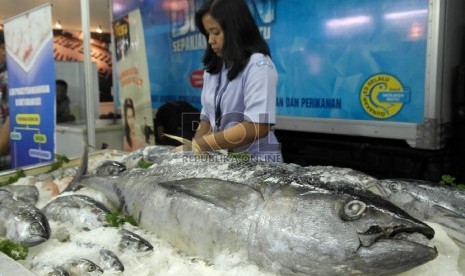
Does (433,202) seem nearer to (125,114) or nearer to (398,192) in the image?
(398,192)

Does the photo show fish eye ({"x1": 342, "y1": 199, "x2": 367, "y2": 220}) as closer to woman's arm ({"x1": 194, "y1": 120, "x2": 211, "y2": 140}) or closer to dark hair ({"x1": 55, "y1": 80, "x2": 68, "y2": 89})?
woman's arm ({"x1": 194, "y1": 120, "x2": 211, "y2": 140})

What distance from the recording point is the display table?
570 centimetres

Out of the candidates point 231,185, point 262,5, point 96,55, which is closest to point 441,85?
point 262,5

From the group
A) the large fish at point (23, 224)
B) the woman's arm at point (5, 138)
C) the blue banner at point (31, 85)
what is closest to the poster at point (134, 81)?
the blue banner at point (31, 85)

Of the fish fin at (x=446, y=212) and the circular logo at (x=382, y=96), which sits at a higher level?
→ the circular logo at (x=382, y=96)

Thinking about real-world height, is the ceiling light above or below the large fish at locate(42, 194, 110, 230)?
above

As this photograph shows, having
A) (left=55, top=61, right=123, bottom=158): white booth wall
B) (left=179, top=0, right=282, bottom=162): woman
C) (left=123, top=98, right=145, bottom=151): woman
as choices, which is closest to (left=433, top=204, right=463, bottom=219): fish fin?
(left=179, top=0, right=282, bottom=162): woman

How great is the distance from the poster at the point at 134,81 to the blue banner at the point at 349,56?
158 centimetres

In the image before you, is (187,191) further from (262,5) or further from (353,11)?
(262,5)

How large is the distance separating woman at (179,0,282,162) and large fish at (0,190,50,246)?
3.08 ft

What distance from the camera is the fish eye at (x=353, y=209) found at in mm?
1215

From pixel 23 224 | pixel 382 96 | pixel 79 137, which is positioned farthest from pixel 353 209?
pixel 79 137

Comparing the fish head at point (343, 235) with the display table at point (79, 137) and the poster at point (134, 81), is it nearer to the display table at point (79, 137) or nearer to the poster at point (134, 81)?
the poster at point (134, 81)

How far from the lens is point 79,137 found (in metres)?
5.65
